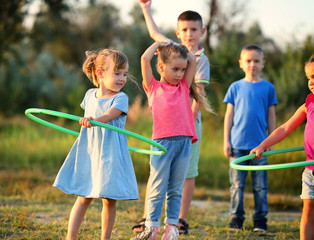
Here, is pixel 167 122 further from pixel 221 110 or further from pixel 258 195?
pixel 221 110

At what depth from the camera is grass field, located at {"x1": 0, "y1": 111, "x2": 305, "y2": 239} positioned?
4.84m

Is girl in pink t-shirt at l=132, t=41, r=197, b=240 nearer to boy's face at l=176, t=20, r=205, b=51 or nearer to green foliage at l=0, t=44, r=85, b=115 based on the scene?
boy's face at l=176, t=20, r=205, b=51

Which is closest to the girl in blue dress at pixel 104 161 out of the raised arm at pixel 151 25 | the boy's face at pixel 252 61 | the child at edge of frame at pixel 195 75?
the raised arm at pixel 151 25

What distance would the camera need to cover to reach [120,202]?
6.61 m

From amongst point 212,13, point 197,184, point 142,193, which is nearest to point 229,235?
point 142,193

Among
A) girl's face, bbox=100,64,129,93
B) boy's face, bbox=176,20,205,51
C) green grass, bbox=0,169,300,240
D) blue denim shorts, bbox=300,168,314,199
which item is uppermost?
boy's face, bbox=176,20,205,51

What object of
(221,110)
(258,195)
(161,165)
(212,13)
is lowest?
(258,195)

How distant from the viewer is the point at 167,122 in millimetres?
4066

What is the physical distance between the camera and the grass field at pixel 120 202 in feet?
15.9

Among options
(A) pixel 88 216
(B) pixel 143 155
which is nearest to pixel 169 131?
(A) pixel 88 216

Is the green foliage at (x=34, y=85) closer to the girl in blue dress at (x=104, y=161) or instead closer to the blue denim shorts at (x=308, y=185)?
the girl in blue dress at (x=104, y=161)

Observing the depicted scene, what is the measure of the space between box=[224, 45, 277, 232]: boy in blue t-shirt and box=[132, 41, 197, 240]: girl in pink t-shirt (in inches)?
46.2

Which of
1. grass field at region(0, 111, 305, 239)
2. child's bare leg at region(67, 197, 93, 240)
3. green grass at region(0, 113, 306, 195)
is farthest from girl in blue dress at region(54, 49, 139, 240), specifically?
green grass at region(0, 113, 306, 195)

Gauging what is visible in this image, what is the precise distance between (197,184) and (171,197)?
4479 millimetres
